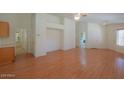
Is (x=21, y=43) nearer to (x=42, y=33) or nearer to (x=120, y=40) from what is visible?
(x=42, y=33)

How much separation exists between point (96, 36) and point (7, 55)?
58.8 inches

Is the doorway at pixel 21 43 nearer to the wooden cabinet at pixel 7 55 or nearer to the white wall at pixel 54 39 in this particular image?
the wooden cabinet at pixel 7 55

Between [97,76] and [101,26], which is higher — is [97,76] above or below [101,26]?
A: below

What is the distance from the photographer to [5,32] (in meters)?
2.09

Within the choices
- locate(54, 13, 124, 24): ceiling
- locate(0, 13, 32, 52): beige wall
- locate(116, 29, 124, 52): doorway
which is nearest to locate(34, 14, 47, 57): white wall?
locate(0, 13, 32, 52): beige wall

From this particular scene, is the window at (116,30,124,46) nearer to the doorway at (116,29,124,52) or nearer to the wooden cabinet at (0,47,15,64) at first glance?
the doorway at (116,29,124,52)

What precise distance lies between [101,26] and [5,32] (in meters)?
1.56

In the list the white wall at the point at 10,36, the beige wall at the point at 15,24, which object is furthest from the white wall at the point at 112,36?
the white wall at the point at 10,36

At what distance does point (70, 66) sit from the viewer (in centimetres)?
204

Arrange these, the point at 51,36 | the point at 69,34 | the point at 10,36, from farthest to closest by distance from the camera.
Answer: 1. the point at 69,34
2. the point at 51,36
3. the point at 10,36

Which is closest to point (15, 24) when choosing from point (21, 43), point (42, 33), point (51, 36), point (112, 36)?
point (21, 43)
